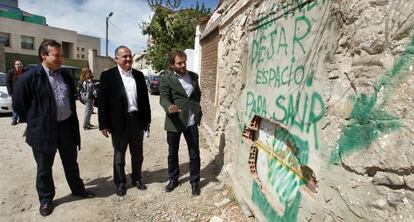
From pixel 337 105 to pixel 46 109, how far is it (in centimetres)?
297

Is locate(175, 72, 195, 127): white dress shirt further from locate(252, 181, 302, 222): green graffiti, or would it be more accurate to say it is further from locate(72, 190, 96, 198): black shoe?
locate(72, 190, 96, 198): black shoe

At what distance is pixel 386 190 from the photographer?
155 centimetres

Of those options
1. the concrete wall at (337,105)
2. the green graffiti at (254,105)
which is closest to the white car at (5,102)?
the green graffiti at (254,105)

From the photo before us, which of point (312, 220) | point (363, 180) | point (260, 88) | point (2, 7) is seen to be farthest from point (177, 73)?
point (2, 7)

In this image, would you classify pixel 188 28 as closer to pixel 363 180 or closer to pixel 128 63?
pixel 128 63

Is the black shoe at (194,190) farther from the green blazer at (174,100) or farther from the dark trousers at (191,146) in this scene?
the green blazer at (174,100)

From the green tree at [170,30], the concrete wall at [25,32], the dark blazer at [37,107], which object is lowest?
the dark blazer at [37,107]

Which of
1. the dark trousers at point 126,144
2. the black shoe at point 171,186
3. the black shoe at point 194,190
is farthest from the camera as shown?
the black shoe at point 171,186

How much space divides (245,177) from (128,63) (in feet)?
6.51

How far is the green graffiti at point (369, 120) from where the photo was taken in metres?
1.48

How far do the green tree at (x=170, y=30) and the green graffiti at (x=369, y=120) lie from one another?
14.9 metres

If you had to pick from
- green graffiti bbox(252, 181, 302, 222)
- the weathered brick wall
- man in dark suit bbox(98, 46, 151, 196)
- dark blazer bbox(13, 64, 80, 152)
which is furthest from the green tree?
green graffiti bbox(252, 181, 302, 222)

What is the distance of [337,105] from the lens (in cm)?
191

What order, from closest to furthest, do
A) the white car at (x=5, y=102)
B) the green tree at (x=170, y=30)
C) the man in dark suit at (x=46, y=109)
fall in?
the man in dark suit at (x=46, y=109) < the white car at (x=5, y=102) < the green tree at (x=170, y=30)
